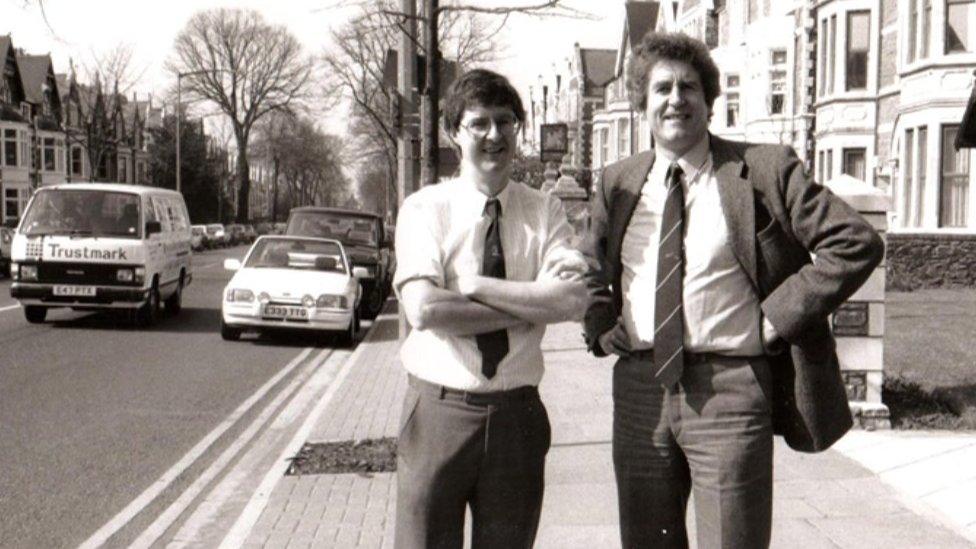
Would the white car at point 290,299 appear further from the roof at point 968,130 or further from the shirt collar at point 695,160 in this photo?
the shirt collar at point 695,160

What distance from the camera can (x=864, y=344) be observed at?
8.29 m

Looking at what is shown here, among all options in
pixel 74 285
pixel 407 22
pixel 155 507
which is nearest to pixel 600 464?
pixel 155 507

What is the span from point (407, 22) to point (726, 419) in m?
6.65

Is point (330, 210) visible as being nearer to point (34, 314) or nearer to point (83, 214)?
point (83, 214)

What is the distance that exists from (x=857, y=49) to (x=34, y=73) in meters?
61.0

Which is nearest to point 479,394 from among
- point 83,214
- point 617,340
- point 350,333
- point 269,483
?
point 617,340

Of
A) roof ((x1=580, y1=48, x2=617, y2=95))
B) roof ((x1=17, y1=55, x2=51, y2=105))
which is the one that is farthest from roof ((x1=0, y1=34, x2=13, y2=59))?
roof ((x1=580, y1=48, x2=617, y2=95))

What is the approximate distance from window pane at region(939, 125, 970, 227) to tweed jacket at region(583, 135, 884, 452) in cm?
2283

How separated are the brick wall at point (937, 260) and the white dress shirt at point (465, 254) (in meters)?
21.0

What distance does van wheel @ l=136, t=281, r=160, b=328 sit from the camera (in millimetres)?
17703

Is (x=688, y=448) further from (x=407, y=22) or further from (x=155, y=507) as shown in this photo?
(x=407, y=22)

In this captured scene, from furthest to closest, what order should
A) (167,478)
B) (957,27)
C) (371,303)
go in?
(957,27)
(371,303)
(167,478)

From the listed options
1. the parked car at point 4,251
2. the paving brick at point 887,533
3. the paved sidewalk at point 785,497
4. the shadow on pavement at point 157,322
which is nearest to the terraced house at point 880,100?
the shadow on pavement at point 157,322

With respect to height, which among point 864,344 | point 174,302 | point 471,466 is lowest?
point 174,302
